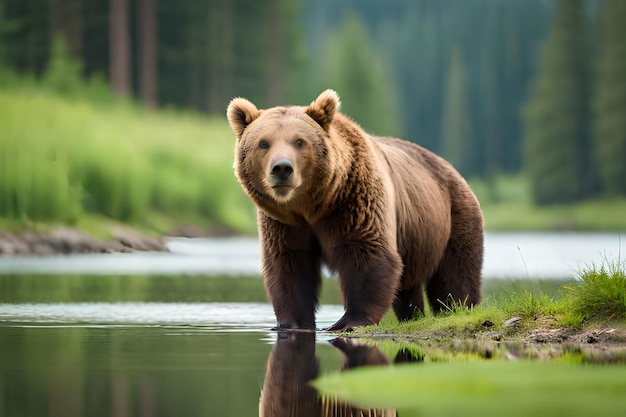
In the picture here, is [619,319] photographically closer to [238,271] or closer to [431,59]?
[238,271]

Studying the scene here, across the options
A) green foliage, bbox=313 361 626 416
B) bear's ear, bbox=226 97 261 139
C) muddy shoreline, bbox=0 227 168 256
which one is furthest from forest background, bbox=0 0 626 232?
green foliage, bbox=313 361 626 416

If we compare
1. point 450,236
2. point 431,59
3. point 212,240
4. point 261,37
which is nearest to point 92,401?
point 450,236

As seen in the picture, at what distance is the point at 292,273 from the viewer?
10438 millimetres

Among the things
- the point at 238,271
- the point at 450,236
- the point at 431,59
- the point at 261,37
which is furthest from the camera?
the point at 431,59

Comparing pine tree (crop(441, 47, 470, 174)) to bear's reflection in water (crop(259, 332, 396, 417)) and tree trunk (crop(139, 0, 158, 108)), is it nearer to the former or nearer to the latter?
tree trunk (crop(139, 0, 158, 108))

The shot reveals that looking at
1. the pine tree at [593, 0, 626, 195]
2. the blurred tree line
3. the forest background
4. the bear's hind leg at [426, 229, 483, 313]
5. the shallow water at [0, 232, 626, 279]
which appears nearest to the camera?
the bear's hind leg at [426, 229, 483, 313]

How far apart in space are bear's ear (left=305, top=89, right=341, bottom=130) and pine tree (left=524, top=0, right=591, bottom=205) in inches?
2307

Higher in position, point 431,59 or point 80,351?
point 431,59

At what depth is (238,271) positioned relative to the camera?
70.5 ft

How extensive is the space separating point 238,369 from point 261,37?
177 feet

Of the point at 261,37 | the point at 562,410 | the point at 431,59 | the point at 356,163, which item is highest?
the point at 431,59

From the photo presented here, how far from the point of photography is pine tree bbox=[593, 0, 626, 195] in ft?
213

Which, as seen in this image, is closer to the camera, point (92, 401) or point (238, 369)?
point (92, 401)

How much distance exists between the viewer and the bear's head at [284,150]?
9695 millimetres
